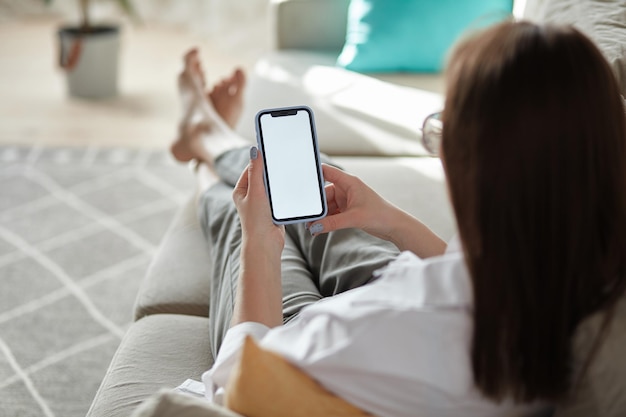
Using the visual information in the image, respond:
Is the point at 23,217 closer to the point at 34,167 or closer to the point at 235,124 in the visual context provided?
the point at 34,167

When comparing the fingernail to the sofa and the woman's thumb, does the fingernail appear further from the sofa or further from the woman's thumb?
the sofa

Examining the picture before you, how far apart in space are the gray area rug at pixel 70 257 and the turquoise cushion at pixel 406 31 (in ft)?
2.46

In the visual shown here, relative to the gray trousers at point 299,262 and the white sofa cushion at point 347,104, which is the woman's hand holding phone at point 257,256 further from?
the white sofa cushion at point 347,104

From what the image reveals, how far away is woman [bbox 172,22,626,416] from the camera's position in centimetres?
71

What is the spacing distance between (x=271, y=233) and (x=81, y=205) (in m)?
1.54

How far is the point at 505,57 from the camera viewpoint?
2.36 feet

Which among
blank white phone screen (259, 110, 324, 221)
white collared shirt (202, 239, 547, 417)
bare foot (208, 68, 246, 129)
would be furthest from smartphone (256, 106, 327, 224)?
bare foot (208, 68, 246, 129)

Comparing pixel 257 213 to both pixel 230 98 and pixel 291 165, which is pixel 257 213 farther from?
pixel 230 98

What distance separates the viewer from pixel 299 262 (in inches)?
54.5

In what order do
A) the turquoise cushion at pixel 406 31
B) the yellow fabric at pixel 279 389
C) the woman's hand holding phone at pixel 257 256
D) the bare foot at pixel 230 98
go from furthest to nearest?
1. the turquoise cushion at pixel 406 31
2. the bare foot at pixel 230 98
3. the woman's hand holding phone at pixel 257 256
4. the yellow fabric at pixel 279 389

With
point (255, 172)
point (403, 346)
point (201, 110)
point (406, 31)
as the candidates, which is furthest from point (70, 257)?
point (403, 346)

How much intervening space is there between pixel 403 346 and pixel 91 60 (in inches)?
109

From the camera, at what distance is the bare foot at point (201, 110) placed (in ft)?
6.24

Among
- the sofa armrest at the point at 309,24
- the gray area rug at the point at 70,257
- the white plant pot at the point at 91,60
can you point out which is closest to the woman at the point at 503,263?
the gray area rug at the point at 70,257
